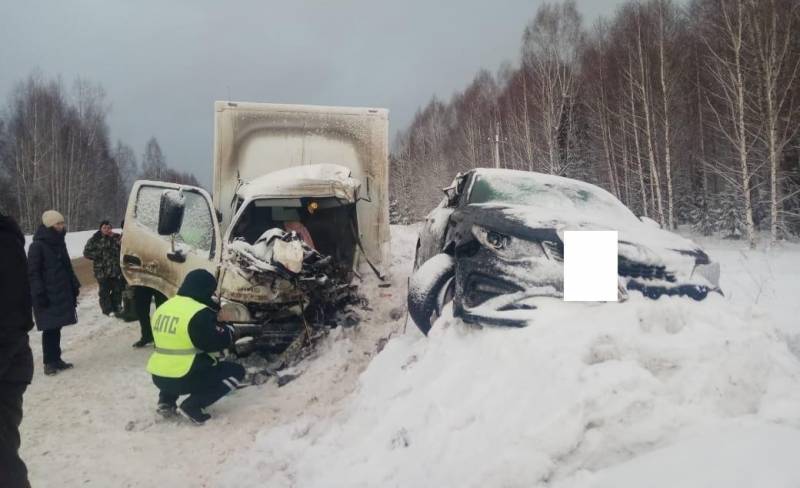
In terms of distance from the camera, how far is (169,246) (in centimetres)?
626

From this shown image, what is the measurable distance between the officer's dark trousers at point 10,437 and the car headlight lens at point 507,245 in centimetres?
318

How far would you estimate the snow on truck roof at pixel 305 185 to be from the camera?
632cm

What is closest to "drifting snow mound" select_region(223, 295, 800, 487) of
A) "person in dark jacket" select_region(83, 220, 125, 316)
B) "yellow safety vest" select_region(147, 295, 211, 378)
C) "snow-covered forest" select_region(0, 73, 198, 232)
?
"yellow safety vest" select_region(147, 295, 211, 378)

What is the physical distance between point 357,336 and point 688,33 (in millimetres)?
23774

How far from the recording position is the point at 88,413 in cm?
468

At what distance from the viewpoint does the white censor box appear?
3.61 metres

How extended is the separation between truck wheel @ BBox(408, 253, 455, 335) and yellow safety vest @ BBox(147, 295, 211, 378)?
1.81 meters

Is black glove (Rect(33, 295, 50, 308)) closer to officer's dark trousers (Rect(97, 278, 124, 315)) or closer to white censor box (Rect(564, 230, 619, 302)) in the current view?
officer's dark trousers (Rect(97, 278, 124, 315))

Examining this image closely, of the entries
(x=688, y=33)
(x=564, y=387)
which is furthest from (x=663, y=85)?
(x=564, y=387)

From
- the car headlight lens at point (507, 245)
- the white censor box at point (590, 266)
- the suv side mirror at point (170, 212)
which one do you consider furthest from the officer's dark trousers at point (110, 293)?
the white censor box at point (590, 266)

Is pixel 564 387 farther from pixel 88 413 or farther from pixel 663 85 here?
pixel 663 85

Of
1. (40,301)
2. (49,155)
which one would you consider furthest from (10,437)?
(49,155)

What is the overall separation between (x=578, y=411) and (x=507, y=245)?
5.67 feet

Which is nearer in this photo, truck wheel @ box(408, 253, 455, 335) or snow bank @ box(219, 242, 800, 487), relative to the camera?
snow bank @ box(219, 242, 800, 487)
